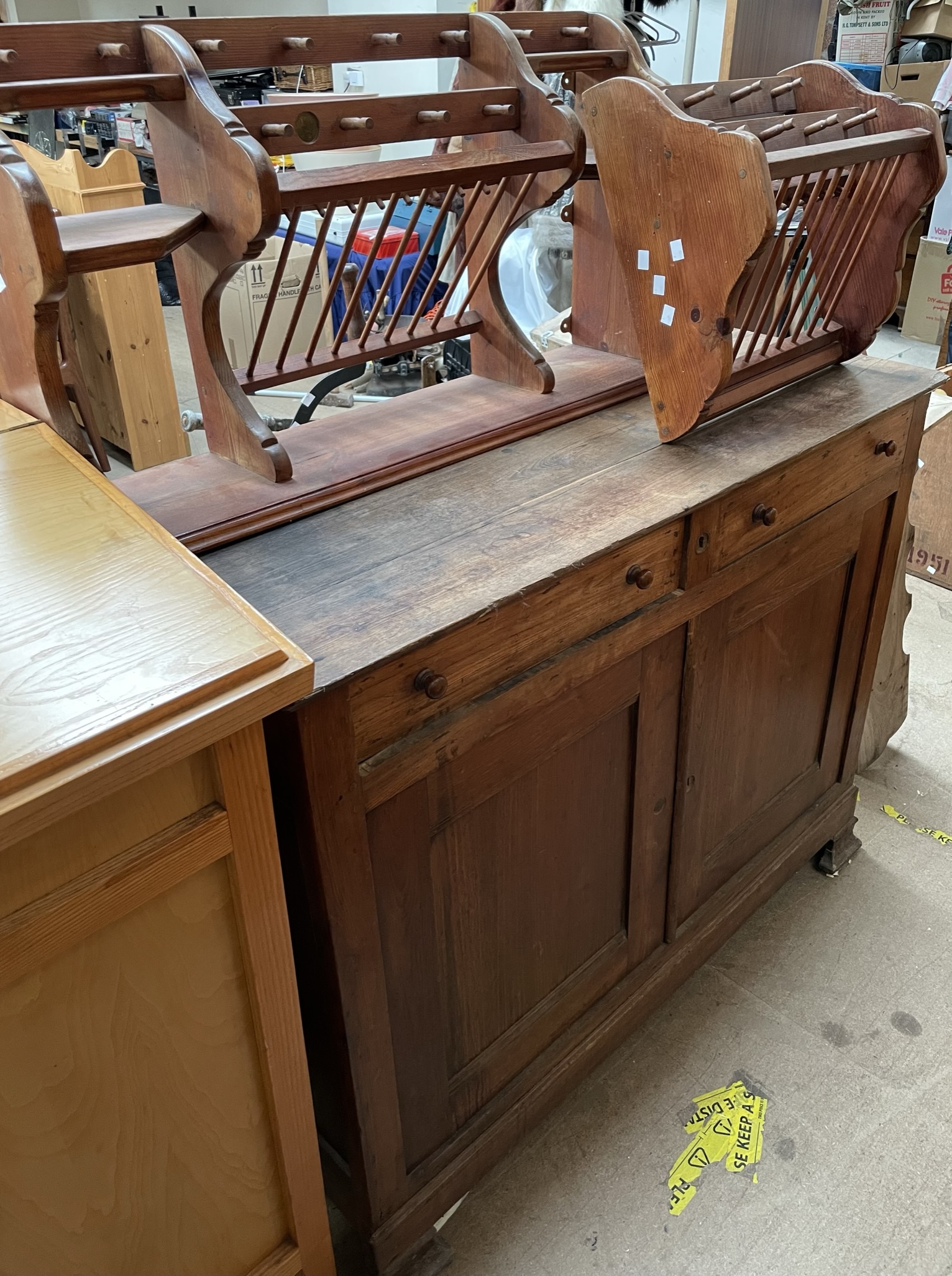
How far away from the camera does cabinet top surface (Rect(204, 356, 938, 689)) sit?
977 mm

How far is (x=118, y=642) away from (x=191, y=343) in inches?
23.1

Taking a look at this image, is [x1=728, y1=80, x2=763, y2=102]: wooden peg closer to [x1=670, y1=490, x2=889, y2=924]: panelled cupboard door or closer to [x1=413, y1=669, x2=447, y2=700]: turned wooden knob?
[x1=670, y1=490, x2=889, y2=924]: panelled cupboard door

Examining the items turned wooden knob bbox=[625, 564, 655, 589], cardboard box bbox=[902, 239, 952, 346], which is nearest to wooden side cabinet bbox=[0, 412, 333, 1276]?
turned wooden knob bbox=[625, 564, 655, 589]

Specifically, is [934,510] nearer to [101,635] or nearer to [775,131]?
Answer: [775,131]

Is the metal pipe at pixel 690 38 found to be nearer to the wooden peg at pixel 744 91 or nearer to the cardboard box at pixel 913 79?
the cardboard box at pixel 913 79

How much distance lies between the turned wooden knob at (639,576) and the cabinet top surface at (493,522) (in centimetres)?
6

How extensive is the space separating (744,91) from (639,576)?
33.6 inches

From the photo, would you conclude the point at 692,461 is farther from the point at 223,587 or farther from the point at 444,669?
the point at 223,587

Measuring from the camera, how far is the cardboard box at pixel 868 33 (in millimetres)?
3752

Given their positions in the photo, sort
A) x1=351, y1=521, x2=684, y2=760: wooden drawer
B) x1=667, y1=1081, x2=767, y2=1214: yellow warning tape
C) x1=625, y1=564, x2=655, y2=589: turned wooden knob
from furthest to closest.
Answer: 1. x1=667, y1=1081, x2=767, y2=1214: yellow warning tape
2. x1=625, y1=564, x2=655, y2=589: turned wooden knob
3. x1=351, y1=521, x2=684, y2=760: wooden drawer

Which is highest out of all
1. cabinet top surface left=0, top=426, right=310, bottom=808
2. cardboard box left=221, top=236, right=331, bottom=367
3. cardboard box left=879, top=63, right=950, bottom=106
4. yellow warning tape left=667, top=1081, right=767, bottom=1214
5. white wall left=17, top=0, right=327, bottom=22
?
white wall left=17, top=0, right=327, bottom=22

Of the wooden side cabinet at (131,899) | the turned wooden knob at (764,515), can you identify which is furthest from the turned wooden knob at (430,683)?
the turned wooden knob at (764,515)

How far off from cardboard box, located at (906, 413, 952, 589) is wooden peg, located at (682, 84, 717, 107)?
60.2 inches

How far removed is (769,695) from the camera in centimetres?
159
